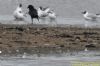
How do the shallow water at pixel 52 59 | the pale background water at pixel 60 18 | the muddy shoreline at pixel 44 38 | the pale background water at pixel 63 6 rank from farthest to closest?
the pale background water at pixel 63 6
the muddy shoreline at pixel 44 38
the pale background water at pixel 60 18
the shallow water at pixel 52 59

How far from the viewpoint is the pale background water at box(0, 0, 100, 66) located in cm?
1272

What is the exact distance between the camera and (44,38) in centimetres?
1644

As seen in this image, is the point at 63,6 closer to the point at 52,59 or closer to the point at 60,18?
the point at 60,18

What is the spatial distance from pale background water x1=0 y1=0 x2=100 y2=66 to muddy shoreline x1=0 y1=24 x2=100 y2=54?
0.98 meters

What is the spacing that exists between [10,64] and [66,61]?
4.73ft

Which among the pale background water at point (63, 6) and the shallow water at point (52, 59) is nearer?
the shallow water at point (52, 59)

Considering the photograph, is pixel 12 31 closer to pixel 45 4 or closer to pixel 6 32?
pixel 6 32

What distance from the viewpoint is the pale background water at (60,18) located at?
41.7ft

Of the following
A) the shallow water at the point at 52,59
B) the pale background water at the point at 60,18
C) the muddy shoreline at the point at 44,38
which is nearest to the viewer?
the shallow water at the point at 52,59

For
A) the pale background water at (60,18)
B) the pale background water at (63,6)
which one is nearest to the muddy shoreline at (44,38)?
the pale background water at (60,18)

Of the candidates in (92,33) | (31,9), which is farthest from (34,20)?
(92,33)

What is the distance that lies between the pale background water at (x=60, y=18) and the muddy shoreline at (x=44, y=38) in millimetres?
982

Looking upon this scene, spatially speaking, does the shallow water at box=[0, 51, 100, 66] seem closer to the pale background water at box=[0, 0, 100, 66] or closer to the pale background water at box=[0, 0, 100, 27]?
the pale background water at box=[0, 0, 100, 66]

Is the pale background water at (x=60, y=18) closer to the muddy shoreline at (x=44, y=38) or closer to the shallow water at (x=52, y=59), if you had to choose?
the shallow water at (x=52, y=59)
